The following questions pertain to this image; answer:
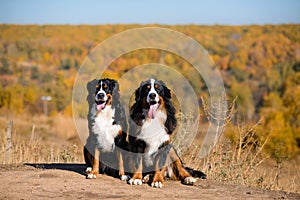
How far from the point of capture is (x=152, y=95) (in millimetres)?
8547

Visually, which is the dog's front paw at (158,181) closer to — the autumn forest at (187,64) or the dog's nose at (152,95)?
the dog's nose at (152,95)

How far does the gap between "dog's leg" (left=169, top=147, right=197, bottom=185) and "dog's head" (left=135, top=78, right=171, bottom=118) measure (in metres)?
0.81

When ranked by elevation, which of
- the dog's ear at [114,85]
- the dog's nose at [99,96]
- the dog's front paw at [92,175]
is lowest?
the dog's front paw at [92,175]

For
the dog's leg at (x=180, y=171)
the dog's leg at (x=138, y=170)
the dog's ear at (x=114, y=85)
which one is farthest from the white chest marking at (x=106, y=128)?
the dog's leg at (x=180, y=171)

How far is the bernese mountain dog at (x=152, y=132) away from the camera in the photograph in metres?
8.67

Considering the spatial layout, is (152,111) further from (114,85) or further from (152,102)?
(114,85)

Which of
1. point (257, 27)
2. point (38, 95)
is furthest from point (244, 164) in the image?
point (257, 27)

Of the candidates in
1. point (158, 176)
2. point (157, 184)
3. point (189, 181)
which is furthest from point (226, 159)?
point (157, 184)

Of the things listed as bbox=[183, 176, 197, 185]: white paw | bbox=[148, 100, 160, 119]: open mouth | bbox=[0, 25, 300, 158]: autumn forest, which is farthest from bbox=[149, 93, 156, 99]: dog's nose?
bbox=[0, 25, 300, 158]: autumn forest

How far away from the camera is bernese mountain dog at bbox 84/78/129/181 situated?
8.89 meters

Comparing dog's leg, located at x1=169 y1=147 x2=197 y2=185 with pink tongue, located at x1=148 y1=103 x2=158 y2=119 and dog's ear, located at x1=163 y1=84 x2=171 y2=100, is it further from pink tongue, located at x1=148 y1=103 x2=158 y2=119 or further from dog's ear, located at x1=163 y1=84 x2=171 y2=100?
dog's ear, located at x1=163 y1=84 x2=171 y2=100

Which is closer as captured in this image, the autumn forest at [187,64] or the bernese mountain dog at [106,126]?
the bernese mountain dog at [106,126]

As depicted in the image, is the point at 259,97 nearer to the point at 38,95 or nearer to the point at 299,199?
the point at 38,95

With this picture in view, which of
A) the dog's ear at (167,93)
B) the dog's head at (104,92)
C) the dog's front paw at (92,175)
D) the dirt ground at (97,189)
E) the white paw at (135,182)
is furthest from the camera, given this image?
the dog's front paw at (92,175)
